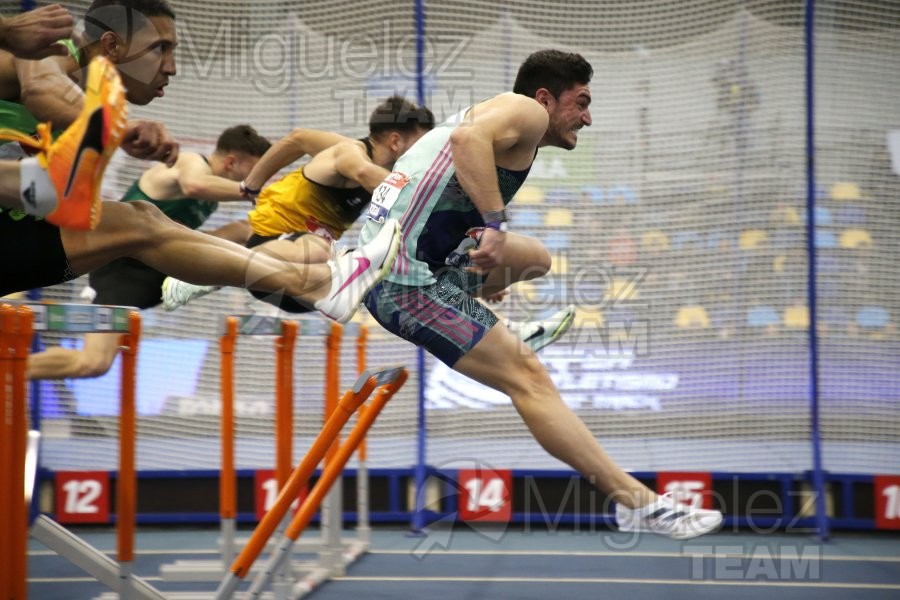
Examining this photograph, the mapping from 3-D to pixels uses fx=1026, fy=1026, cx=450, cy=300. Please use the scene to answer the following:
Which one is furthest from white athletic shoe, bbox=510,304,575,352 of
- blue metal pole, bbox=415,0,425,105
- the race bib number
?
blue metal pole, bbox=415,0,425,105

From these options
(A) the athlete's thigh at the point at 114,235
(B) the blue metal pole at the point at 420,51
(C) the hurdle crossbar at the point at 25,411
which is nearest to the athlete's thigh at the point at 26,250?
(A) the athlete's thigh at the point at 114,235

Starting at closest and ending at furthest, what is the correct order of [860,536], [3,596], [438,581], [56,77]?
[3,596] < [56,77] < [438,581] < [860,536]

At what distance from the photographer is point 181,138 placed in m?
6.82

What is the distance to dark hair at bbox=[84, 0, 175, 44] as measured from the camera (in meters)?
3.06

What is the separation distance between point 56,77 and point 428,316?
1.38 metres

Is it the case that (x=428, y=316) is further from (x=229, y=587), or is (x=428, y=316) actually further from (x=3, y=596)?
(x=3, y=596)

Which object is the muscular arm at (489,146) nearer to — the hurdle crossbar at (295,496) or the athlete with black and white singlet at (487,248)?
the athlete with black and white singlet at (487,248)

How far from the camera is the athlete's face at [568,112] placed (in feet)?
12.0

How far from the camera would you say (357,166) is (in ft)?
15.2

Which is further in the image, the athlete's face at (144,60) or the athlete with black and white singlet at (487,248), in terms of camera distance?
the athlete with black and white singlet at (487,248)

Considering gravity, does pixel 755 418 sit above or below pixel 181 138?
→ below

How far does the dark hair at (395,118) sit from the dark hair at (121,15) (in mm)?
1809

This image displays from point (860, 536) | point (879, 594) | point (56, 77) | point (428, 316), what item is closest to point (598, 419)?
point (860, 536)

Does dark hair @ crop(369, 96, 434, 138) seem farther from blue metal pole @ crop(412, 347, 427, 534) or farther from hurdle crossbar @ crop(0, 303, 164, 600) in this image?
hurdle crossbar @ crop(0, 303, 164, 600)
